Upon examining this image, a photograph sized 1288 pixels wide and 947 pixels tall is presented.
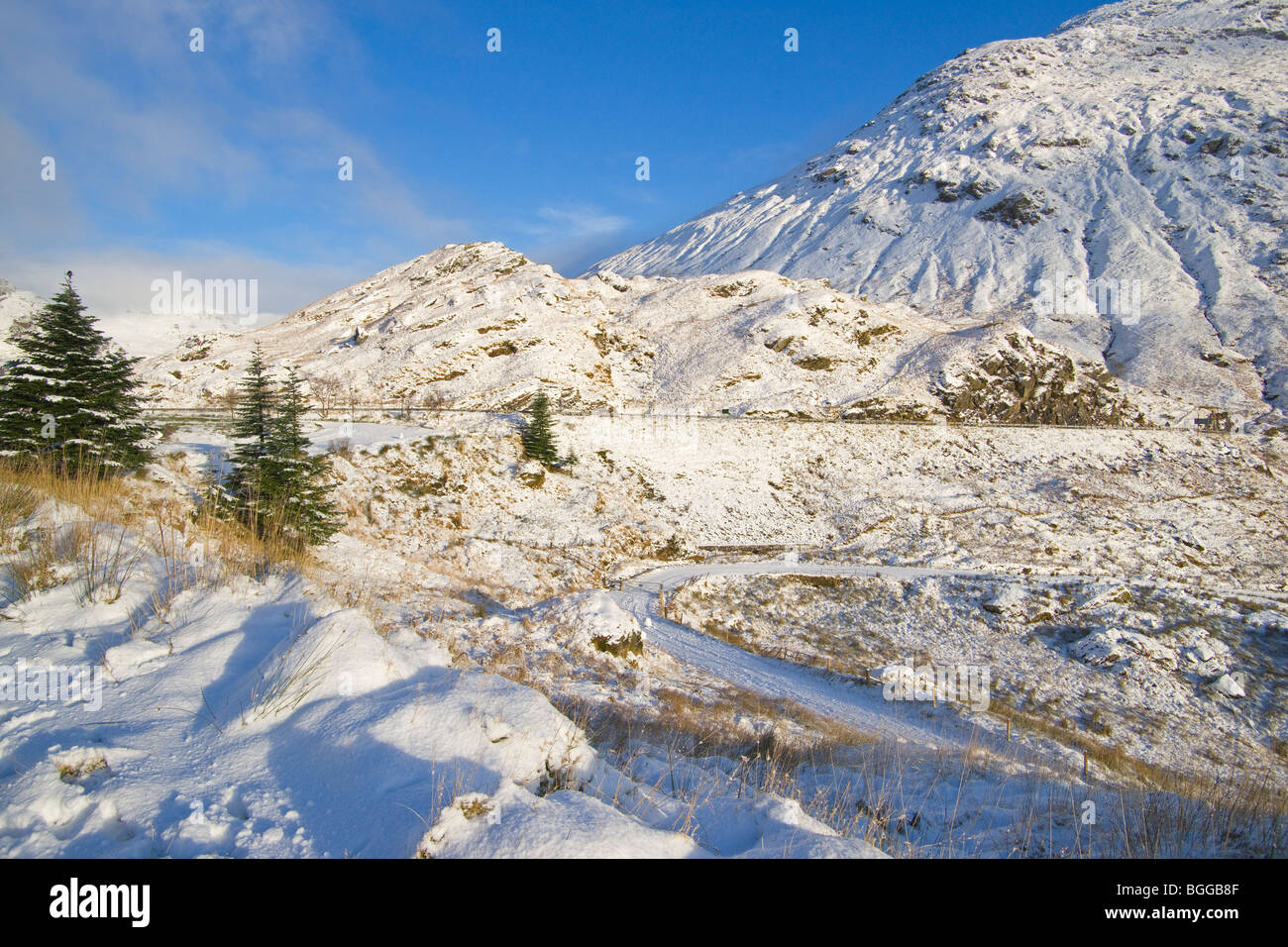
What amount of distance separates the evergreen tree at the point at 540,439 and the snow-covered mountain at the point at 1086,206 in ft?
175

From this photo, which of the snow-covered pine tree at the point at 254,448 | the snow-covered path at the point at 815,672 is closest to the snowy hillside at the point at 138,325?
the snow-covered pine tree at the point at 254,448

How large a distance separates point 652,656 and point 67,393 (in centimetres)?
1352

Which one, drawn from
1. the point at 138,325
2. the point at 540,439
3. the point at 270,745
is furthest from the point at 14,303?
the point at 270,745

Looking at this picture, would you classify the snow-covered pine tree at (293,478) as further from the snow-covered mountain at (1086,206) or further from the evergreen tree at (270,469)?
the snow-covered mountain at (1086,206)

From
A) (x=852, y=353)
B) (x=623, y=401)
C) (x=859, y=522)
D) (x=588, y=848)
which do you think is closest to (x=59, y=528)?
(x=588, y=848)

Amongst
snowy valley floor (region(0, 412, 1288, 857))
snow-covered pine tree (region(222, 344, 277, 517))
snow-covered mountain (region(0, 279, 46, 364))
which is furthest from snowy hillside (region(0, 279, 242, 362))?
snow-covered pine tree (region(222, 344, 277, 517))

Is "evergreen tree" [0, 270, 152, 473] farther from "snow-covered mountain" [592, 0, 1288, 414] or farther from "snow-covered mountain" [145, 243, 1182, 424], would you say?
"snow-covered mountain" [592, 0, 1288, 414]

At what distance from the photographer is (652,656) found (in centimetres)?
1238

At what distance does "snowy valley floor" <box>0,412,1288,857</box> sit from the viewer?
107 inches

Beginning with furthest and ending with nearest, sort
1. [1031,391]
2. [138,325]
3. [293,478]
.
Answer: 1. [138,325]
2. [1031,391]
3. [293,478]

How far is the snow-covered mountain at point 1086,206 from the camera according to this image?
56281 millimetres

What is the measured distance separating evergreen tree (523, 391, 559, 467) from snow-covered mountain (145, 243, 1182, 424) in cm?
903

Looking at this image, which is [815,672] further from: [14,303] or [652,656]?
[14,303]

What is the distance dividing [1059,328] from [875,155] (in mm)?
66152
